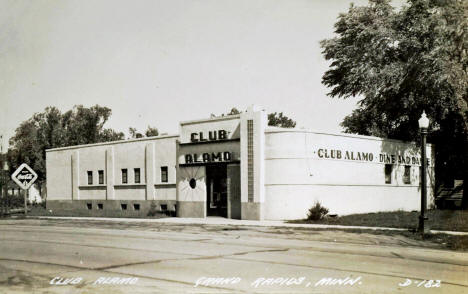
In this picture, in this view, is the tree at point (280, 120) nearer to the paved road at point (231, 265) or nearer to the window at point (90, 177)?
the window at point (90, 177)

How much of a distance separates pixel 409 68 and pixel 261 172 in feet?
41.9

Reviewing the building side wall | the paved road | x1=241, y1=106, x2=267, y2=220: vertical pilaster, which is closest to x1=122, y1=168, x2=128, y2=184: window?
the building side wall

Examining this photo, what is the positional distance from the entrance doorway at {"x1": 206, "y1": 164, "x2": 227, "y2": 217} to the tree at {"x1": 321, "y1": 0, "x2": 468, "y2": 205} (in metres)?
12.3

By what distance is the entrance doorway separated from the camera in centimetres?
2912

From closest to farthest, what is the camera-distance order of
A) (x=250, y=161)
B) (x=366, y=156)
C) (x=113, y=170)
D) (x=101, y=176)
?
(x=250, y=161), (x=366, y=156), (x=113, y=170), (x=101, y=176)

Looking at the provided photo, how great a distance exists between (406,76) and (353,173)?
317 inches

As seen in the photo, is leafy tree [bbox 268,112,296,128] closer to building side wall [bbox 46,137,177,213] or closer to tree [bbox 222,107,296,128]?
tree [bbox 222,107,296,128]

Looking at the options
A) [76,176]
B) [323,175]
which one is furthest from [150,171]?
[323,175]

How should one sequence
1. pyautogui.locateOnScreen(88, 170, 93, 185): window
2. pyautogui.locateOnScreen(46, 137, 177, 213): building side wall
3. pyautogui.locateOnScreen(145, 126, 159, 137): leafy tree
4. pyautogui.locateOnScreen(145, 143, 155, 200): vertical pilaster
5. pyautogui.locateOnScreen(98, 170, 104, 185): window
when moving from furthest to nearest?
pyautogui.locateOnScreen(145, 126, 159, 137): leafy tree
pyautogui.locateOnScreen(88, 170, 93, 185): window
pyautogui.locateOnScreen(98, 170, 104, 185): window
pyautogui.locateOnScreen(145, 143, 155, 200): vertical pilaster
pyautogui.locateOnScreen(46, 137, 177, 213): building side wall

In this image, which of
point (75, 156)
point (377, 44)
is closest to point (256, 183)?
point (377, 44)

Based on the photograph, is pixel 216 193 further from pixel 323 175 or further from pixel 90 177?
pixel 90 177

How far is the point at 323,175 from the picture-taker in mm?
26703

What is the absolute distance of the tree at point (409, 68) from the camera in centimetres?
2855

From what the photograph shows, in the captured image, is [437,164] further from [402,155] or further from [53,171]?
[53,171]
